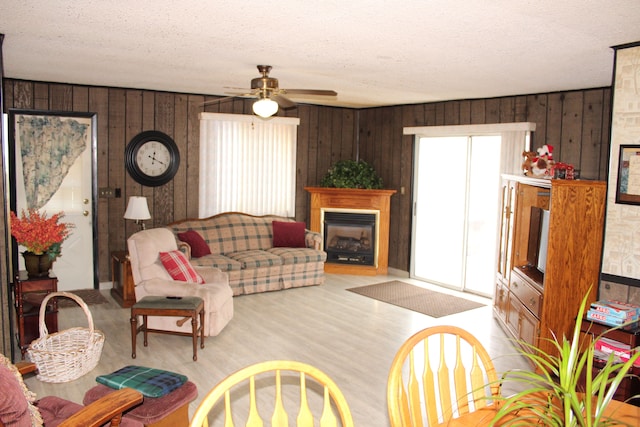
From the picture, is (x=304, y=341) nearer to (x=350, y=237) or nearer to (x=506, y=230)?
(x=506, y=230)

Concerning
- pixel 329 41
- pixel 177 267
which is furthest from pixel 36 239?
pixel 329 41

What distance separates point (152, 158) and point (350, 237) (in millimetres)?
2974

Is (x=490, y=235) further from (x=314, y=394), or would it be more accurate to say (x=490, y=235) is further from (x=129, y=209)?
(x=129, y=209)

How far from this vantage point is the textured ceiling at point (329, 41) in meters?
2.85

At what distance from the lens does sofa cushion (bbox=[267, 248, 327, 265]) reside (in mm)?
6898

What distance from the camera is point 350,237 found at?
26.1 ft

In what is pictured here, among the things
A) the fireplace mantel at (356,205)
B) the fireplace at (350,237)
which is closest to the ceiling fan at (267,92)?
the fireplace mantel at (356,205)

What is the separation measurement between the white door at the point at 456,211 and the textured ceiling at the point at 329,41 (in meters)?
1.37

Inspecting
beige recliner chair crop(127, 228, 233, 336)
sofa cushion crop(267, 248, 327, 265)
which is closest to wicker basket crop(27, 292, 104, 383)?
beige recliner chair crop(127, 228, 233, 336)

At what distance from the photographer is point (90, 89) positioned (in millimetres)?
6383

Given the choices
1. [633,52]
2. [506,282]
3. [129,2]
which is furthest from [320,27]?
[506,282]

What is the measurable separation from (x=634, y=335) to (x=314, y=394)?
2.11 metres

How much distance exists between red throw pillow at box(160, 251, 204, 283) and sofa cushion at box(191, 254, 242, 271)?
113 centimetres

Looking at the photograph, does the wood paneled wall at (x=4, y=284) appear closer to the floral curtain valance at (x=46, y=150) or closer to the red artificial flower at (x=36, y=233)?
the red artificial flower at (x=36, y=233)
